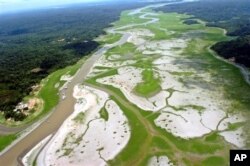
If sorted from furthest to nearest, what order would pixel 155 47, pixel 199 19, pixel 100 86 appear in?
1. pixel 199 19
2. pixel 155 47
3. pixel 100 86

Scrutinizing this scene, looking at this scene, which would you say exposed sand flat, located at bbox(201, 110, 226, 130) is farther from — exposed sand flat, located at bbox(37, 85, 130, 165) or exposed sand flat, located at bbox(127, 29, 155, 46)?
exposed sand flat, located at bbox(127, 29, 155, 46)

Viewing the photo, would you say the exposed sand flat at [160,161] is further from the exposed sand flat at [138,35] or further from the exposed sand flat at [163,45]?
the exposed sand flat at [138,35]

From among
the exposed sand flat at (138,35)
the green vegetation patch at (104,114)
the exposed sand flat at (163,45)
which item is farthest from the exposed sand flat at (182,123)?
the exposed sand flat at (138,35)

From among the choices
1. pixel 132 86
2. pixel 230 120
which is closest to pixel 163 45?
pixel 132 86

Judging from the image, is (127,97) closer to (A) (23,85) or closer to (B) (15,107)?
(B) (15,107)

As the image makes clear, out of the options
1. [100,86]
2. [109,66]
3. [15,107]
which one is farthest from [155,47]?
[15,107]

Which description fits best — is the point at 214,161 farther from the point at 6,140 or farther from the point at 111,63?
the point at 111,63

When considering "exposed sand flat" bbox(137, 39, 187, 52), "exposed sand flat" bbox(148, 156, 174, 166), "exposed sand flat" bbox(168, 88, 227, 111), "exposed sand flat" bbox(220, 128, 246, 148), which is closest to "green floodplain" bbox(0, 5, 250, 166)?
"exposed sand flat" bbox(148, 156, 174, 166)
